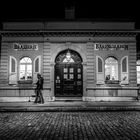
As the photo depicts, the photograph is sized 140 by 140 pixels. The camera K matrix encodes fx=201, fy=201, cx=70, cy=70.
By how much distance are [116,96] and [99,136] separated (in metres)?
10.7

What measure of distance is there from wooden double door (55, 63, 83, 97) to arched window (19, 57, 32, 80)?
2171 mm

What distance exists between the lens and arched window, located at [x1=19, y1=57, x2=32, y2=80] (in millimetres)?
16188

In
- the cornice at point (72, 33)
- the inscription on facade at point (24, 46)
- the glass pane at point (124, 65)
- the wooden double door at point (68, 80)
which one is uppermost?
the cornice at point (72, 33)

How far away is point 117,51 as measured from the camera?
1633cm

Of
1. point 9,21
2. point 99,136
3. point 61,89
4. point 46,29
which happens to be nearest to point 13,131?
point 99,136

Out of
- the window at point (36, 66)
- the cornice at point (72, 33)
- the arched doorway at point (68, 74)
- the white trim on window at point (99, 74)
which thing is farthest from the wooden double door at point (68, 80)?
the cornice at point (72, 33)

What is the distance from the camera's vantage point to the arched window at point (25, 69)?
16188 mm

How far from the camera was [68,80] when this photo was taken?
1634cm

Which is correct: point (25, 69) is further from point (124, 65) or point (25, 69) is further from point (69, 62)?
point (124, 65)

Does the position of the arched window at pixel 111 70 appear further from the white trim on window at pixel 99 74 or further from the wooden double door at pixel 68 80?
the wooden double door at pixel 68 80

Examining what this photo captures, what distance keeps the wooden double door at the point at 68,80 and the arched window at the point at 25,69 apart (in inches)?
85.5

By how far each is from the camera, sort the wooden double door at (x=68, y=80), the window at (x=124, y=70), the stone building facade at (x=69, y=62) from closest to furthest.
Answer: the stone building facade at (x=69, y=62) → the window at (x=124, y=70) → the wooden double door at (x=68, y=80)

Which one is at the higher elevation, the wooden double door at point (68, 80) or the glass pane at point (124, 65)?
the glass pane at point (124, 65)

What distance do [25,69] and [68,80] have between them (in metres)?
3.58
